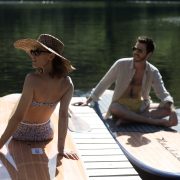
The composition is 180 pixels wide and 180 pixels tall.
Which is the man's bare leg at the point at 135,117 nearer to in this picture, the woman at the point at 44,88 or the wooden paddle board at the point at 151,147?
the wooden paddle board at the point at 151,147

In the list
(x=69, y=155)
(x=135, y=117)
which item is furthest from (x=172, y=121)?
(x=69, y=155)

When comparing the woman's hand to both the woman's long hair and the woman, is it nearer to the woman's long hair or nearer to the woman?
the woman

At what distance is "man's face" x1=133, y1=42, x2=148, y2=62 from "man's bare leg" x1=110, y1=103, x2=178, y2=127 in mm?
683

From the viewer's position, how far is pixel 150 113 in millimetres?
7047

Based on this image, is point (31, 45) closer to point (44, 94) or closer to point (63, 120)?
point (44, 94)

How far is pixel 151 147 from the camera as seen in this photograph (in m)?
6.06

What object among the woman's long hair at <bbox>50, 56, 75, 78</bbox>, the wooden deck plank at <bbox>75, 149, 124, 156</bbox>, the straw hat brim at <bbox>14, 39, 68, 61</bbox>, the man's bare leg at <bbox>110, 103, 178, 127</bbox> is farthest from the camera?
the man's bare leg at <bbox>110, 103, 178, 127</bbox>

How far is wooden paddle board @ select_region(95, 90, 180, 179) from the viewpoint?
212 inches

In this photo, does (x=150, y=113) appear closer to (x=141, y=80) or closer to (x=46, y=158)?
(x=141, y=80)

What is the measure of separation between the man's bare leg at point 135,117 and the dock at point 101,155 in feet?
1.59

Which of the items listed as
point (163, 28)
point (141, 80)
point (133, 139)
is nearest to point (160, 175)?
point (133, 139)

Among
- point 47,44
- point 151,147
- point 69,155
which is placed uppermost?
point 47,44

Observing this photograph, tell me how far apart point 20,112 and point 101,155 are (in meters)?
1.15

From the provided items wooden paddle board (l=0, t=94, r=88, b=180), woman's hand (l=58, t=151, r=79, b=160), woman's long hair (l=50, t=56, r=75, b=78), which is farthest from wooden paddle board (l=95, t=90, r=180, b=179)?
woman's long hair (l=50, t=56, r=75, b=78)
